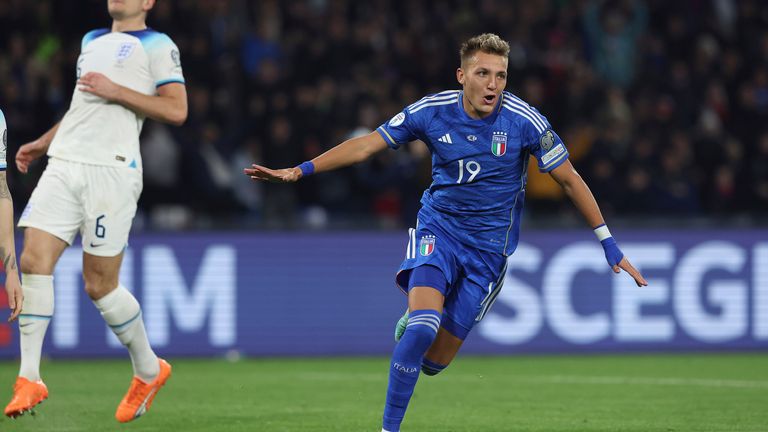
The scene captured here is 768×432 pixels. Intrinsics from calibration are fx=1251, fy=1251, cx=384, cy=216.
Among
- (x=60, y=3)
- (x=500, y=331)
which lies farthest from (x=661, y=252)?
(x=60, y=3)

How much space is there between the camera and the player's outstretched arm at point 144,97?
7.16 metres

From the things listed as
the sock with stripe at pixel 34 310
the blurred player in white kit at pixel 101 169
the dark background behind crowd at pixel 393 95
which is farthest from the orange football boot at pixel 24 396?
the dark background behind crowd at pixel 393 95

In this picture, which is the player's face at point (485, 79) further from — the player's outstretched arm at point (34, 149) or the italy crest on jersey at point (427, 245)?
the player's outstretched arm at point (34, 149)

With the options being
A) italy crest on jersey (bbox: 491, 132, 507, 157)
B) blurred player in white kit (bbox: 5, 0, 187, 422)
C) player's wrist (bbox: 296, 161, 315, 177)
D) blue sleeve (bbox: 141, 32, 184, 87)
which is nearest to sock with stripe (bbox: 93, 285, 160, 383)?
blurred player in white kit (bbox: 5, 0, 187, 422)

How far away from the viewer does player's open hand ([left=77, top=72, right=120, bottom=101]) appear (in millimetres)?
7141

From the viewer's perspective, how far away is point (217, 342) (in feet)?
43.0

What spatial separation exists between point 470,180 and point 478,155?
0.51ft

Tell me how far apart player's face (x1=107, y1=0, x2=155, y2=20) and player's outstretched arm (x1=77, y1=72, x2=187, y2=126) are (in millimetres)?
438

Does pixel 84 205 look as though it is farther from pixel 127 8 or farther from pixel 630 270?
pixel 630 270

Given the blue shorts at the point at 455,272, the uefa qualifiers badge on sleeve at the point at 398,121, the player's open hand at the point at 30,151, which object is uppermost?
the uefa qualifiers badge on sleeve at the point at 398,121

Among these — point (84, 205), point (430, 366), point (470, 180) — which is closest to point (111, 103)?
point (84, 205)

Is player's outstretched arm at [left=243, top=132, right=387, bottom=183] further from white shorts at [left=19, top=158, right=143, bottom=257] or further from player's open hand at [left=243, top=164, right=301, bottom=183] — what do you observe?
white shorts at [left=19, top=158, right=143, bottom=257]

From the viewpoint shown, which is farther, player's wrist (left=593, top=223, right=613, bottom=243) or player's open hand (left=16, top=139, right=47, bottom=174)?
player's open hand (left=16, top=139, right=47, bottom=174)

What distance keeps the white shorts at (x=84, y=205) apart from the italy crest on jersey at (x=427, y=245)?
5.73 feet
